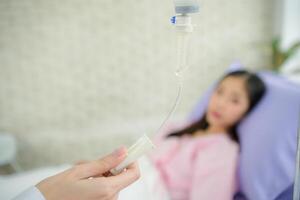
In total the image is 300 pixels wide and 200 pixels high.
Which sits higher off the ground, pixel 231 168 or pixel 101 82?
pixel 101 82

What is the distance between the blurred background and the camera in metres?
1.56

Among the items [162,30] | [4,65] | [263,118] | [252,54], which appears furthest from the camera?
[252,54]

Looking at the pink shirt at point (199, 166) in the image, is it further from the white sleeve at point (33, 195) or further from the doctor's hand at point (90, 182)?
the white sleeve at point (33, 195)

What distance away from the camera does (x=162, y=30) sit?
5.48 ft

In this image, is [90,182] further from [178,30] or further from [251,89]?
[251,89]

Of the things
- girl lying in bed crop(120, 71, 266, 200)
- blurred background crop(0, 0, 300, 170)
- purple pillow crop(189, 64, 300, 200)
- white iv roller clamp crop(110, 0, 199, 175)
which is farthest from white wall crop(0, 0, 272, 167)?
white iv roller clamp crop(110, 0, 199, 175)

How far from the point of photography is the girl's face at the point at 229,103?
116 centimetres

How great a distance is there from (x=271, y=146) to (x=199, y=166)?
9.6 inches

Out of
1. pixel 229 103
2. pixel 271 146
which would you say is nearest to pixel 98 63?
pixel 229 103

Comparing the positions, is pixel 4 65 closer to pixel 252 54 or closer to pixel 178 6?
pixel 178 6

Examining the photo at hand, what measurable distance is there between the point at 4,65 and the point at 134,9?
2.29 feet

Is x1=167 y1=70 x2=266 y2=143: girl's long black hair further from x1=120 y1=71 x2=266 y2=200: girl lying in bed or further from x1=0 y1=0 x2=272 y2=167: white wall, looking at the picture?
x1=0 y1=0 x2=272 y2=167: white wall

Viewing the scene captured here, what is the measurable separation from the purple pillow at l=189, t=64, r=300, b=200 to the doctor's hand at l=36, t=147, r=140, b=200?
48 cm

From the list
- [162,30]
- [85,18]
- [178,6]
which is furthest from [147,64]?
[178,6]
